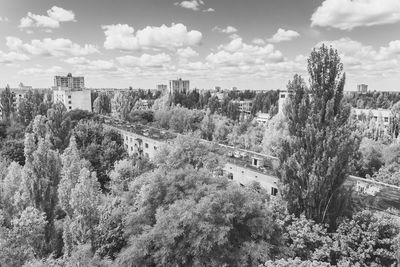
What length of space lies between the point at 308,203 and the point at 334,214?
1493 mm

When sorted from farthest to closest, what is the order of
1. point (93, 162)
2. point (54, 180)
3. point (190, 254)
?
point (93, 162)
point (54, 180)
point (190, 254)

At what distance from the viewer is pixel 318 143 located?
15.8 m

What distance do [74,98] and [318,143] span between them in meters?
104

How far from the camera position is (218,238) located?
13.3m

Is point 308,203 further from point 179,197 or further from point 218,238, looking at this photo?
point 179,197

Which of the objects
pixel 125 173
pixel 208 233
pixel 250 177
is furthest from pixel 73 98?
pixel 208 233

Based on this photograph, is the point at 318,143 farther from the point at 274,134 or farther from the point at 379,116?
the point at 379,116

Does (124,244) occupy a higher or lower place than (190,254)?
lower

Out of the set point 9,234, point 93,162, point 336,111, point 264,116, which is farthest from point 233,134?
point 9,234

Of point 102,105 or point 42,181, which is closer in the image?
point 42,181

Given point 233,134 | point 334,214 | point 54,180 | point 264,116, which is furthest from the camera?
point 264,116

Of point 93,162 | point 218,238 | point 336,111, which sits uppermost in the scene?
point 336,111

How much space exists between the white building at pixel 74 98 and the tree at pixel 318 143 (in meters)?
101

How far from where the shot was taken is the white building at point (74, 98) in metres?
104
